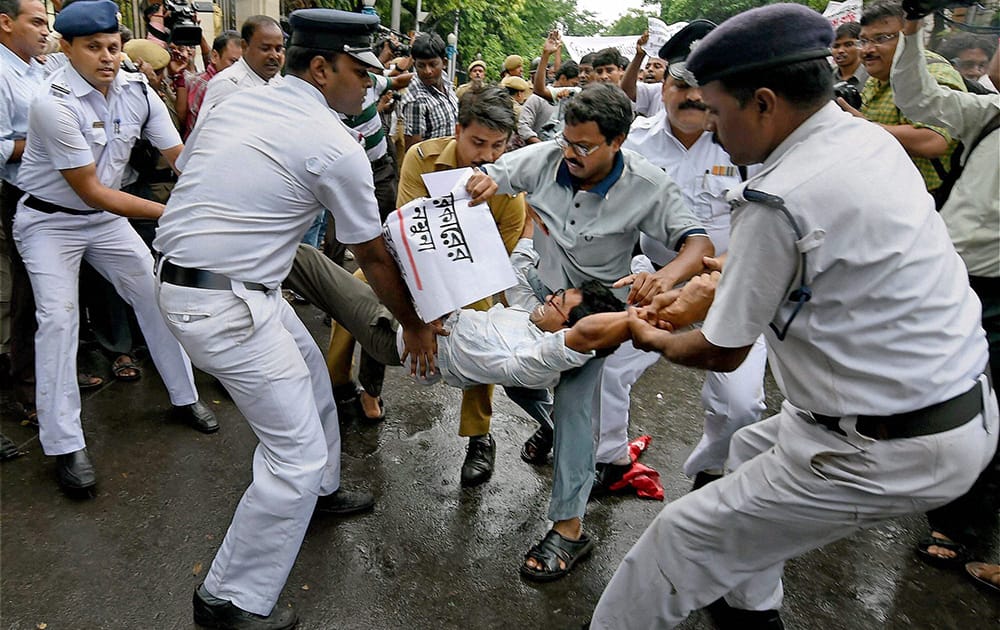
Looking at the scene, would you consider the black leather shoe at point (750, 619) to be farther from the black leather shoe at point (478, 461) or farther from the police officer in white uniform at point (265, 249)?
the police officer in white uniform at point (265, 249)

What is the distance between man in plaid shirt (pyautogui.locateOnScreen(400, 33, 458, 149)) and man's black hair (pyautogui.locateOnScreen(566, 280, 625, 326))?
3.50m

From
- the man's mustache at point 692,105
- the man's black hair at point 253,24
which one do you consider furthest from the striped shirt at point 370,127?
the man's mustache at point 692,105

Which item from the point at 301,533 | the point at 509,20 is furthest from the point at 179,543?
the point at 509,20

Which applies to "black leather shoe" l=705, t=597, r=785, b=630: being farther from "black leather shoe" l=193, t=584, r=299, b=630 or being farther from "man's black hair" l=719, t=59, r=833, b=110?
"man's black hair" l=719, t=59, r=833, b=110

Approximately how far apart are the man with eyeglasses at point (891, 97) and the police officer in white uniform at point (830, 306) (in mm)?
1941

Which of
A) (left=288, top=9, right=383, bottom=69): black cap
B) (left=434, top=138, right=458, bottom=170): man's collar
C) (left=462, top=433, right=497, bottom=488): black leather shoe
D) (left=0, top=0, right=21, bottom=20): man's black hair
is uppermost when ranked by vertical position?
(left=288, top=9, right=383, bottom=69): black cap

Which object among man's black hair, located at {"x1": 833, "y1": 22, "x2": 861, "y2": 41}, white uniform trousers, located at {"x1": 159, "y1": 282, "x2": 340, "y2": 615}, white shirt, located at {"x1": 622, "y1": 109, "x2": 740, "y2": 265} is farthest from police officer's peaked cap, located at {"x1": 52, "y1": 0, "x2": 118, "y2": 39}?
man's black hair, located at {"x1": 833, "y1": 22, "x2": 861, "y2": 41}

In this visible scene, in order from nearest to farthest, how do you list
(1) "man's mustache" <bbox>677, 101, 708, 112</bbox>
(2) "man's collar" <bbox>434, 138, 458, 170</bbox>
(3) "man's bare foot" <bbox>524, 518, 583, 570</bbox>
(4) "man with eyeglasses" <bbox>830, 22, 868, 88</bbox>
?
(3) "man's bare foot" <bbox>524, 518, 583, 570</bbox> < (1) "man's mustache" <bbox>677, 101, 708, 112</bbox> < (2) "man's collar" <bbox>434, 138, 458, 170</bbox> < (4) "man with eyeglasses" <bbox>830, 22, 868, 88</bbox>

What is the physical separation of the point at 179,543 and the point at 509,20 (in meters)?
23.9

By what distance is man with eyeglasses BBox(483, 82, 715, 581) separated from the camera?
2.78 meters

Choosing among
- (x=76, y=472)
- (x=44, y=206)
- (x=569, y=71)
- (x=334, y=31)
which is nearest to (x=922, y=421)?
(x=334, y=31)

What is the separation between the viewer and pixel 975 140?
9.95 ft

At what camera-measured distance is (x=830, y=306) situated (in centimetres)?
166

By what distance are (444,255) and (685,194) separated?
4.86 ft
